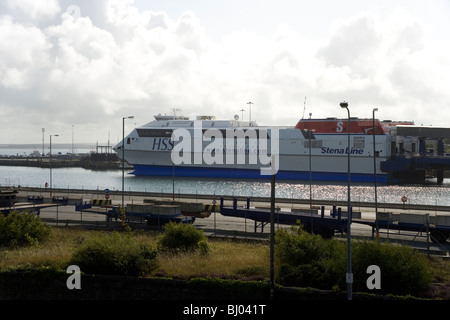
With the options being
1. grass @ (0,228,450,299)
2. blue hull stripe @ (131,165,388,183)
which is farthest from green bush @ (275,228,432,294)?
blue hull stripe @ (131,165,388,183)

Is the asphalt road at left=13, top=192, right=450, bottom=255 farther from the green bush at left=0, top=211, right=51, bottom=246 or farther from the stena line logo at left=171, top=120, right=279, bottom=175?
the stena line logo at left=171, top=120, right=279, bottom=175

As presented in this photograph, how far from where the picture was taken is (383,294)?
14.7 metres

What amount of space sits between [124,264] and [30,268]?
352cm

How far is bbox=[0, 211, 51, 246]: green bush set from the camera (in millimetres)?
22062

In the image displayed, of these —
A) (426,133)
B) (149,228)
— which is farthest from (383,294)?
(426,133)

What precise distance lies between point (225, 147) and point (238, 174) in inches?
201

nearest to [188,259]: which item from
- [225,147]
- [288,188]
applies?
[288,188]

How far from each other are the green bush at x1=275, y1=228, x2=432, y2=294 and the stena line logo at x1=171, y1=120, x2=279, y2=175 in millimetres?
62786

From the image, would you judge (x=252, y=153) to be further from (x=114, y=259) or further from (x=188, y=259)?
(x=114, y=259)

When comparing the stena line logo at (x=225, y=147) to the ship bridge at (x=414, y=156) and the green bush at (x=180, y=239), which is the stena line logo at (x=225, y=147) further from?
the green bush at (x=180, y=239)

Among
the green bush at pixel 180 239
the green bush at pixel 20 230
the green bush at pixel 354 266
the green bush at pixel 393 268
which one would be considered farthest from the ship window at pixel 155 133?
the green bush at pixel 393 268

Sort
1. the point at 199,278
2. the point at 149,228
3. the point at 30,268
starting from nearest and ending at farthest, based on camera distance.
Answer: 1. the point at 199,278
2. the point at 30,268
3. the point at 149,228

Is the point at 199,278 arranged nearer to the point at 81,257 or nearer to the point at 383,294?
the point at 81,257

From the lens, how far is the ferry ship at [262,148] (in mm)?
76125
